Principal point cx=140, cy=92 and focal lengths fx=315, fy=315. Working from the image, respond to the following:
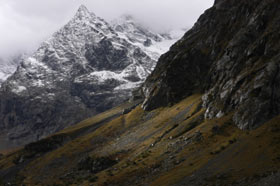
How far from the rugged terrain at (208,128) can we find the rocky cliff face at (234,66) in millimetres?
226

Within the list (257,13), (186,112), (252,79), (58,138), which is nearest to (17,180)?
(58,138)

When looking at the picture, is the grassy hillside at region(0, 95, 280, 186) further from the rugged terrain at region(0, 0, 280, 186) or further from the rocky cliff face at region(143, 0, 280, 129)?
the rocky cliff face at region(143, 0, 280, 129)

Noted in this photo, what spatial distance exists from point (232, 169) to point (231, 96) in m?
30.9

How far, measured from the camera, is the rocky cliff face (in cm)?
5989

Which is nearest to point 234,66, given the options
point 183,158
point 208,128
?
point 208,128

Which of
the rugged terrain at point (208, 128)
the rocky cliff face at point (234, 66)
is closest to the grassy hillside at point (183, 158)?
the rugged terrain at point (208, 128)

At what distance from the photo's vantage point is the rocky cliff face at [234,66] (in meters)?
59.9

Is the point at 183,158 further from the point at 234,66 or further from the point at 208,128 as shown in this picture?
the point at 234,66

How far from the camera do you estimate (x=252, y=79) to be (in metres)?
65.8

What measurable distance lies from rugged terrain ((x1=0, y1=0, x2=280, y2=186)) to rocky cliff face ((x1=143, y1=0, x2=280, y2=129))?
226mm

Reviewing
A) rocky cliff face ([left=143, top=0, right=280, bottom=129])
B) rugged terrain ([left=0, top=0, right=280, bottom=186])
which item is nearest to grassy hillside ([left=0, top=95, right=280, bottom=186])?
rugged terrain ([left=0, top=0, right=280, bottom=186])

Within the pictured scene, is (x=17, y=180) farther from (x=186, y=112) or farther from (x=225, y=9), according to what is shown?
(x=225, y=9)

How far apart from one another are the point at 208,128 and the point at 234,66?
25.8 m

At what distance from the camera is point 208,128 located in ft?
214
